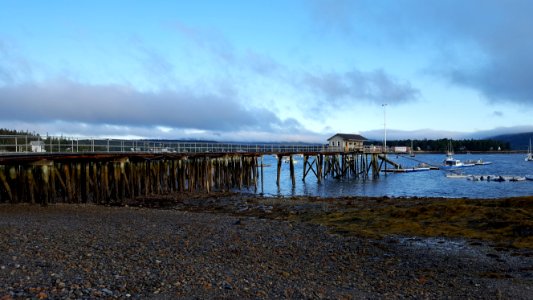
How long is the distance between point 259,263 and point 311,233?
18.5ft

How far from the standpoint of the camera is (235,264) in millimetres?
11586

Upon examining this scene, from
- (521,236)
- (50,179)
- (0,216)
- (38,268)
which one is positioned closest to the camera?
(38,268)

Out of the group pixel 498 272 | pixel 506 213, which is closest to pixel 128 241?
pixel 498 272

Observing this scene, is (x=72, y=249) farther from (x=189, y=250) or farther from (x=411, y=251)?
(x=411, y=251)

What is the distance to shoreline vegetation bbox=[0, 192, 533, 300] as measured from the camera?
9.16m

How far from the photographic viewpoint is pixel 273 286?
9602 millimetres

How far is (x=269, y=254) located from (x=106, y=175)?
19235mm

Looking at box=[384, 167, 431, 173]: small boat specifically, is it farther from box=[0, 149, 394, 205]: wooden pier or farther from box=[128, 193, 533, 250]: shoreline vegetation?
box=[128, 193, 533, 250]: shoreline vegetation

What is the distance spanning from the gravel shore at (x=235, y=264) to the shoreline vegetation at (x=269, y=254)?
3cm

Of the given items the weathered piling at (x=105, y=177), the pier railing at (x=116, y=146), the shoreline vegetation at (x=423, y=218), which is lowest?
the shoreline vegetation at (x=423, y=218)

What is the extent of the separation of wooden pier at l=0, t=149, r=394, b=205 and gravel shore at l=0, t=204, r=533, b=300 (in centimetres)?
789

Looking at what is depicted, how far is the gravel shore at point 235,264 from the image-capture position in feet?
29.3

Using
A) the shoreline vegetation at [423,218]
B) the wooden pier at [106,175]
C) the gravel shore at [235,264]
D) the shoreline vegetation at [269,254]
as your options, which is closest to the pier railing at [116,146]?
the wooden pier at [106,175]

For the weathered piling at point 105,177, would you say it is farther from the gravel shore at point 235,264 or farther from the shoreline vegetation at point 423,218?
the gravel shore at point 235,264
